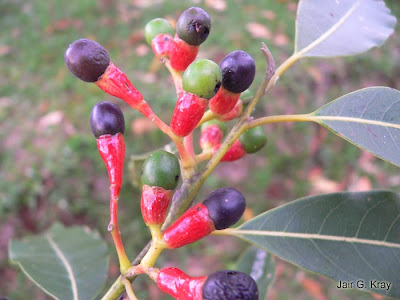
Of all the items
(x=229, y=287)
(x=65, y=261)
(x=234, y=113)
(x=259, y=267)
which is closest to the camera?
(x=229, y=287)

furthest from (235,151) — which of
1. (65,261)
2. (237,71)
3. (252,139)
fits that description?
(65,261)

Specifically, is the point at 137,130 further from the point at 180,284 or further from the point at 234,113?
the point at 180,284

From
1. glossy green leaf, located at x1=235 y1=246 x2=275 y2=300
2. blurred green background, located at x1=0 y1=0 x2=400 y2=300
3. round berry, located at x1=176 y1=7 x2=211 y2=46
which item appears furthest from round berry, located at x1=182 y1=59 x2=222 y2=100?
blurred green background, located at x1=0 y1=0 x2=400 y2=300

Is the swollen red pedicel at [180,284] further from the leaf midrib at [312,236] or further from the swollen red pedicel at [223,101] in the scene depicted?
the swollen red pedicel at [223,101]

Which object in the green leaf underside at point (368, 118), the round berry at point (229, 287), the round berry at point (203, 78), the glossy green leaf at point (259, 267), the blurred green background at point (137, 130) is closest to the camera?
the round berry at point (229, 287)

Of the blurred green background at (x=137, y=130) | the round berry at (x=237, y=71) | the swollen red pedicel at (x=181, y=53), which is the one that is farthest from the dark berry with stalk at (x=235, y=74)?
the blurred green background at (x=137, y=130)

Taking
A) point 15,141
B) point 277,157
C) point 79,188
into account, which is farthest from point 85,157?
point 277,157
